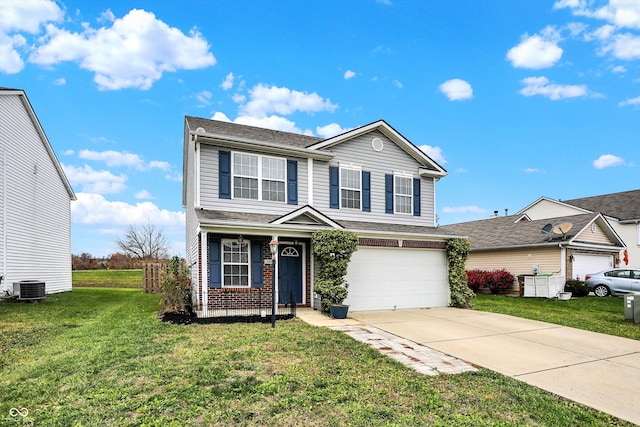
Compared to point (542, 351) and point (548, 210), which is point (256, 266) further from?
point (548, 210)

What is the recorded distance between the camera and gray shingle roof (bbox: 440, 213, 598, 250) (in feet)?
64.9

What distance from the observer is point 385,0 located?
549 inches

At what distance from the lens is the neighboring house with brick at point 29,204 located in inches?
591

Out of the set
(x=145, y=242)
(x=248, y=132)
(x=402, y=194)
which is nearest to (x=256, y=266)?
(x=248, y=132)

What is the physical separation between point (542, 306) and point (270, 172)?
12.1 metres

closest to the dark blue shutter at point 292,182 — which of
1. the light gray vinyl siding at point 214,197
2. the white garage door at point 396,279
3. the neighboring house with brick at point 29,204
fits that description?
the light gray vinyl siding at point 214,197

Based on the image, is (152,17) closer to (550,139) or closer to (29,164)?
(29,164)

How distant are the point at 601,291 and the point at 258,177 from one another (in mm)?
17555

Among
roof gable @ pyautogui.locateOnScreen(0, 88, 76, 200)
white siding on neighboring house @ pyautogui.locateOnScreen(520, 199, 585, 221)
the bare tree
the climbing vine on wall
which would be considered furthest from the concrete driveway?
the bare tree

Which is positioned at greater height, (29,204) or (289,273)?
(29,204)

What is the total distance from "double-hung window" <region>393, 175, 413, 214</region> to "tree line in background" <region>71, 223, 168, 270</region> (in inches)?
1236

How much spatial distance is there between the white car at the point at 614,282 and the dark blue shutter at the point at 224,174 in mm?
17760

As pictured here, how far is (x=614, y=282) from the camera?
1794cm

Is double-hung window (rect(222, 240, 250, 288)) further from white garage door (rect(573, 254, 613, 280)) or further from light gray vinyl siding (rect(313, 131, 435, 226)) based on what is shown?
white garage door (rect(573, 254, 613, 280))
